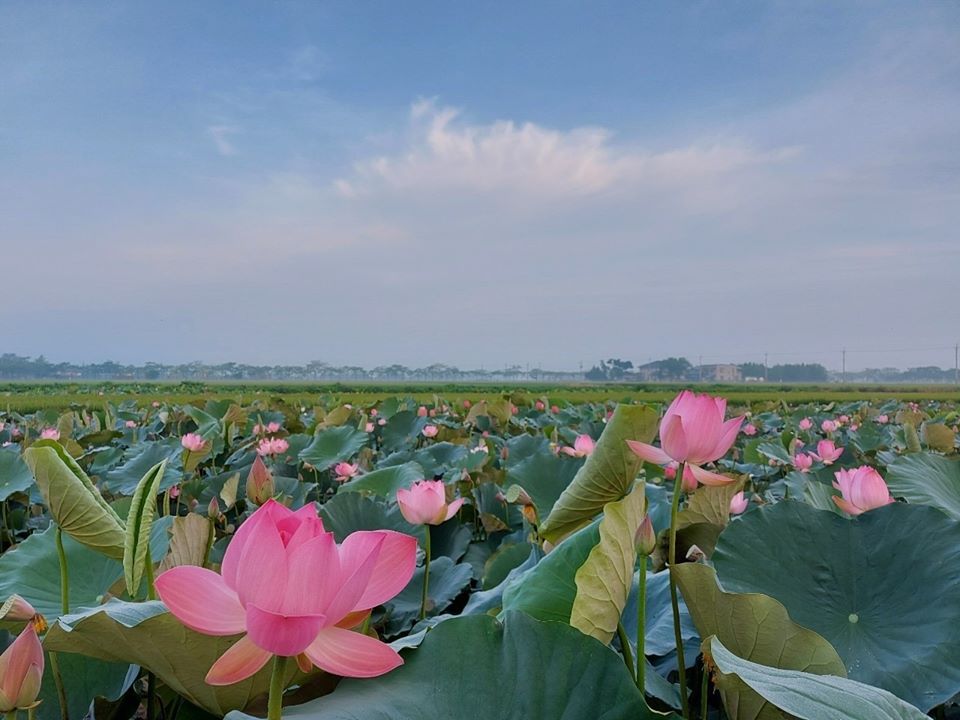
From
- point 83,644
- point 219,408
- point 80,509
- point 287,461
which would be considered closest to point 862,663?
point 83,644

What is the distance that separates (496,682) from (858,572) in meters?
0.59

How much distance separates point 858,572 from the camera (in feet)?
3.00

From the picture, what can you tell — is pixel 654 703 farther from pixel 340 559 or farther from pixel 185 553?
pixel 185 553

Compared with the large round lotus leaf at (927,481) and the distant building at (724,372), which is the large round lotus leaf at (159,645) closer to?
the large round lotus leaf at (927,481)

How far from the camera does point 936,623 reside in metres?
0.83

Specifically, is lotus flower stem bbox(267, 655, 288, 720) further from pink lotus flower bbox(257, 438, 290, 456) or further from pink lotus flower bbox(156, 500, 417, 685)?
pink lotus flower bbox(257, 438, 290, 456)

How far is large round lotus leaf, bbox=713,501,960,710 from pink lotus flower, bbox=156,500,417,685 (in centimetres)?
56

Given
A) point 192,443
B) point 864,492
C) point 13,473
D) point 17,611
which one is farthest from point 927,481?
point 13,473

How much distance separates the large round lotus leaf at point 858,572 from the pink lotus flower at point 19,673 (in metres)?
0.72

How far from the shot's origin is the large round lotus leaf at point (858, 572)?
0.85m

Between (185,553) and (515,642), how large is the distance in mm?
543

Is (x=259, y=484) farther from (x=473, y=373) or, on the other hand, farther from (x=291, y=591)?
(x=473, y=373)

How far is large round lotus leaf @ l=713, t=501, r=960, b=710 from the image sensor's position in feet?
2.80

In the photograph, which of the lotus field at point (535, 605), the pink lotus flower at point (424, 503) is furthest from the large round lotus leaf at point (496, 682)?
the pink lotus flower at point (424, 503)
